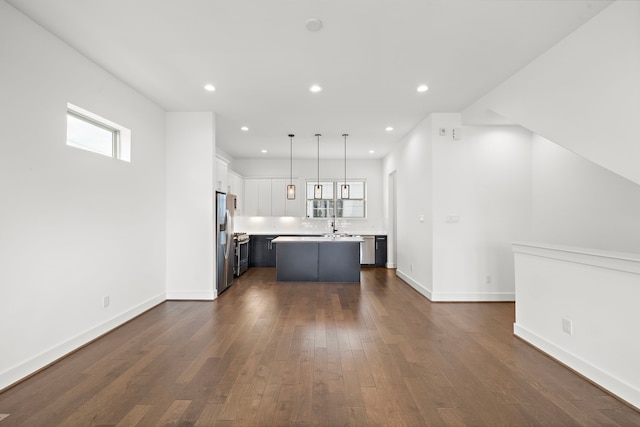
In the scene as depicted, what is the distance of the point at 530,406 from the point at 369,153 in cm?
629

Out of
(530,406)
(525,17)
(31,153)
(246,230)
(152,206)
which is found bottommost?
(530,406)

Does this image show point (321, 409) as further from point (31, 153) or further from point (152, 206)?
point (152, 206)

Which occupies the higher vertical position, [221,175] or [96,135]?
[96,135]

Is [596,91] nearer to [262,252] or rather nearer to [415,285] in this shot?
[415,285]

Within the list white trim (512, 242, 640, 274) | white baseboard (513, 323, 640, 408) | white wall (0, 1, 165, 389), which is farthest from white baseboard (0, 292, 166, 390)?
white trim (512, 242, 640, 274)

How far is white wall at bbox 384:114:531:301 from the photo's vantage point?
4.55m

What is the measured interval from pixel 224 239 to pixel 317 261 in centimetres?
194

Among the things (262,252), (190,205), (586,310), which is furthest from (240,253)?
(586,310)

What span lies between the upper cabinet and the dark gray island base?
209 centimetres

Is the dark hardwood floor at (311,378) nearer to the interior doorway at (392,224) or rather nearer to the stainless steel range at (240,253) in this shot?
the stainless steel range at (240,253)

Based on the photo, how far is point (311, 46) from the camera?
2830 mm

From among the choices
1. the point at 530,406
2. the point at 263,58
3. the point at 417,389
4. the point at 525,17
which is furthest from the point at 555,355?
the point at 263,58

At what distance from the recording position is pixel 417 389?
2.18 meters

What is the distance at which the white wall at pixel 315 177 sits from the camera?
27.0 ft
